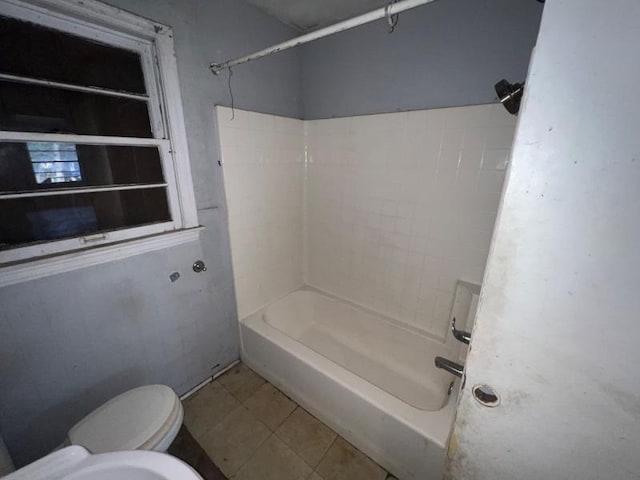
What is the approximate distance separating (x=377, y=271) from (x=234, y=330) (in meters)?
1.15

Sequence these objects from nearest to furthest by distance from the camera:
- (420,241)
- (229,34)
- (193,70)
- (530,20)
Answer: (530,20)
(193,70)
(229,34)
(420,241)

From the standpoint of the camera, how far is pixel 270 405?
5.25 ft

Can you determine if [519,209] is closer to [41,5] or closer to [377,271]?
[377,271]

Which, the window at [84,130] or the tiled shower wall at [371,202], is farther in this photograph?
the tiled shower wall at [371,202]

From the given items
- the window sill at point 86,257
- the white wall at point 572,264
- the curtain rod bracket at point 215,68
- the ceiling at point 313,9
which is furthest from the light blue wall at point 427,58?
the window sill at point 86,257

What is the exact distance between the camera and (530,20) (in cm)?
117

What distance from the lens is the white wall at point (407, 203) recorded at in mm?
1418

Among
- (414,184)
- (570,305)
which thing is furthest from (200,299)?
(570,305)

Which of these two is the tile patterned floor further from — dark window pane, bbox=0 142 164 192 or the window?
dark window pane, bbox=0 142 164 192

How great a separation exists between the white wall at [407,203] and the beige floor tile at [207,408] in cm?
111

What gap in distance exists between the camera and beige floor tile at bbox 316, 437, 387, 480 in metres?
1.24

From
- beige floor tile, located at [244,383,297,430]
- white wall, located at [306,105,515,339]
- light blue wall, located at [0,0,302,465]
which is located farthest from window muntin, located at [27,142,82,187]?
beige floor tile, located at [244,383,297,430]

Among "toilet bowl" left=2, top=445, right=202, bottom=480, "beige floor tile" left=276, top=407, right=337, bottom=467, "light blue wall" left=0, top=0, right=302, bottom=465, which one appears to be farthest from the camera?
"beige floor tile" left=276, top=407, right=337, bottom=467

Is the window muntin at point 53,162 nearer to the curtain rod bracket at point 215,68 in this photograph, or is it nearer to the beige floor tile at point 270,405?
the curtain rod bracket at point 215,68
